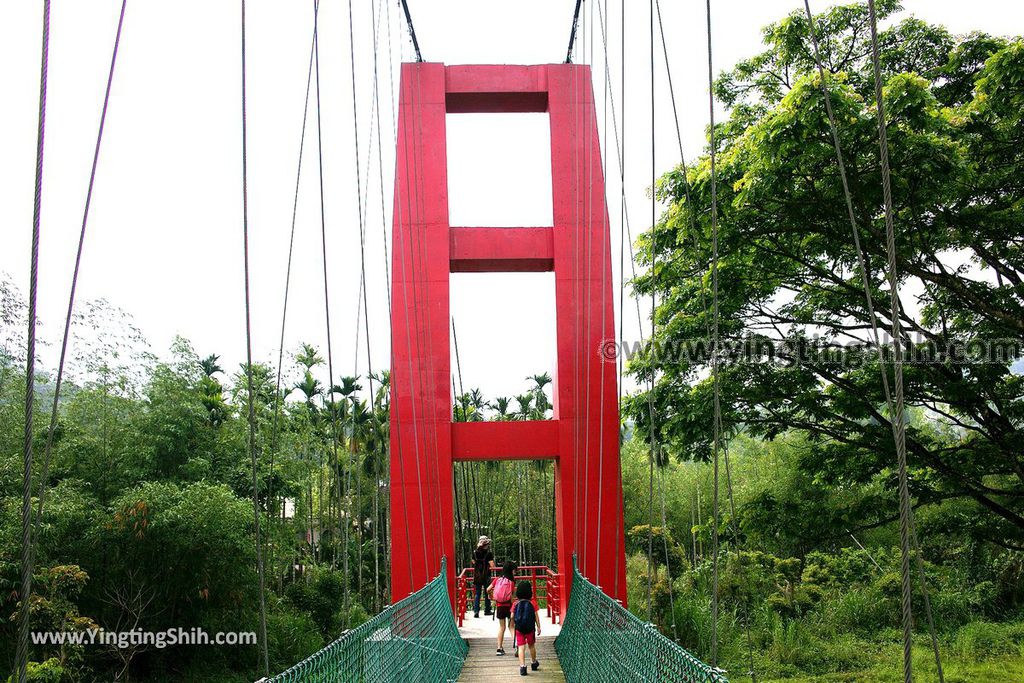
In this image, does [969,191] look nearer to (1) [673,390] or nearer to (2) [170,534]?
(1) [673,390]

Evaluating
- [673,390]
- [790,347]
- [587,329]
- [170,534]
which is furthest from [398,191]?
[170,534]

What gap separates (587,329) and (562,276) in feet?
1.78

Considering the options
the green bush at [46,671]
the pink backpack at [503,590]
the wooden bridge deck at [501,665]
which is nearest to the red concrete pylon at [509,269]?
the wooden bridge deck at [501,665]

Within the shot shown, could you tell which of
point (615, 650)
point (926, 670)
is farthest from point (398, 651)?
point (926, 670)

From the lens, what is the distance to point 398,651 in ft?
12.9

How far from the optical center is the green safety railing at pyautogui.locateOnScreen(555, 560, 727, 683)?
2455mm

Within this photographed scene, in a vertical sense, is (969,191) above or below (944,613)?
above

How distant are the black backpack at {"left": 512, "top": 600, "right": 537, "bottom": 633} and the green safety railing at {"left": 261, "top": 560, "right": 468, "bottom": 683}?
0.48 m

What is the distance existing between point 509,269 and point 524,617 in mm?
4019

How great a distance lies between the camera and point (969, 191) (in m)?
6.11

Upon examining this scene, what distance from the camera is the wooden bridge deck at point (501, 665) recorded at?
5.53 m

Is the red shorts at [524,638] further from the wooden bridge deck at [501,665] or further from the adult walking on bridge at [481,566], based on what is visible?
the adult walking on bridge at [481,566]

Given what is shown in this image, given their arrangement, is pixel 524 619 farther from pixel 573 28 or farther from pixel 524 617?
pixel 573 28

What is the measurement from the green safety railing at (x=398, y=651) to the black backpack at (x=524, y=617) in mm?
477
